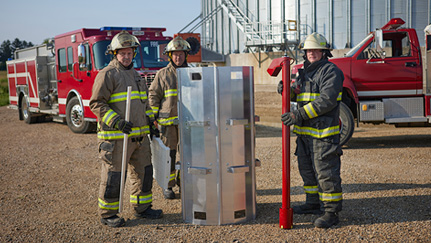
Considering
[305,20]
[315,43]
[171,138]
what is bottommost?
[171,138]

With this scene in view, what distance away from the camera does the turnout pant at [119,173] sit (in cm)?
492

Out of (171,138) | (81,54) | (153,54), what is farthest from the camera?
(153,54)

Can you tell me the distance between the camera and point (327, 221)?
4.76 m

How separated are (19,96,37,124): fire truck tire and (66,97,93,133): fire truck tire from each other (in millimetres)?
3708

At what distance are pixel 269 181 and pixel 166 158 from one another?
7.89ft

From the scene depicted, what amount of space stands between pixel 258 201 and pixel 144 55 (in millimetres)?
6853

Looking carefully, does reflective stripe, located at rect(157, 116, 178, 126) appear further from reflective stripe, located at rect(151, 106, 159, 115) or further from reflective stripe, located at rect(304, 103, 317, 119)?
reflective stripe, located at rect(304, 103, 317, 119)

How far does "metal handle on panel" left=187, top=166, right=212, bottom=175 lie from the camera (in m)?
4.82

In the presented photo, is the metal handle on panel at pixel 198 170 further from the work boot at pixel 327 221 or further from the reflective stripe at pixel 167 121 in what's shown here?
the work boot at pixel 327 221

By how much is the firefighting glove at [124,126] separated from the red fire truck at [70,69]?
20.6 ft

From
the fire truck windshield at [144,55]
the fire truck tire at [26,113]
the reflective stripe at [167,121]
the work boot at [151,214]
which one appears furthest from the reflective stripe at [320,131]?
the fire truck tire at [26,113]

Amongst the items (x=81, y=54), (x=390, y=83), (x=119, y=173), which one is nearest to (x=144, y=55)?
(x=81, y=54)

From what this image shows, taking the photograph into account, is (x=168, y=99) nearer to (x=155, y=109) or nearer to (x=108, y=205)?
(x=155, y=109)

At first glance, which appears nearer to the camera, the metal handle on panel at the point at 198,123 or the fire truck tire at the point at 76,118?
the metal handle on panel at the point at 198,123
